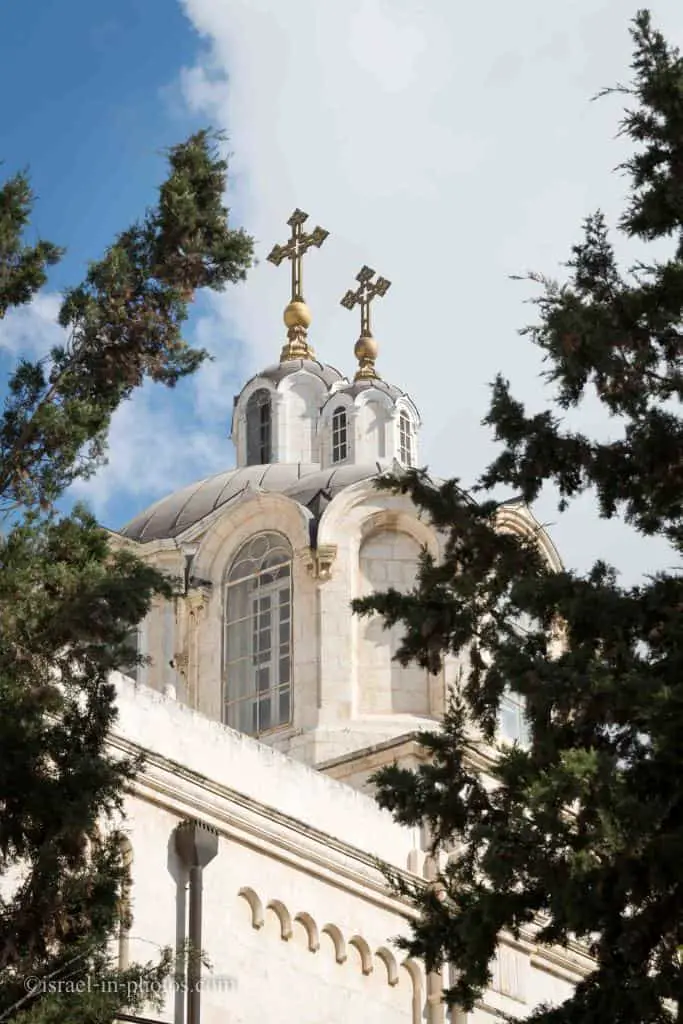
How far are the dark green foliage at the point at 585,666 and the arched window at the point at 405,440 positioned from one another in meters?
13.9

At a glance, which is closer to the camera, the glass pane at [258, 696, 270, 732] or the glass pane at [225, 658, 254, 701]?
the glass pane at [258, 696, 270, 732]

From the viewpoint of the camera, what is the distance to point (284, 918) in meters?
22.5

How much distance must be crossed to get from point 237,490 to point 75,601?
13.5 metres

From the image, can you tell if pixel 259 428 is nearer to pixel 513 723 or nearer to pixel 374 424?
pixel 374 424

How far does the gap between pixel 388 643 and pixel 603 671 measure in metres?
12.8

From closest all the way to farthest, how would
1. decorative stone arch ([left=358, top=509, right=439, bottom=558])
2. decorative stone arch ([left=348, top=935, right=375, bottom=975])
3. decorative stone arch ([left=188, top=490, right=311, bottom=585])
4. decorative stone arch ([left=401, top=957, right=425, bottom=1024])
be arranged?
1. decorative stone arch ([left=348, top=935, right=375, bottom=975])
2. decorative stone arch ([left=401, top=957, right=425, bottom=1024])
3. decorative stone arch ([left=358, top=509, right=439, bottom=558])
4. decorative stone arch ([left=188, top=490, right=311, bottom=585])

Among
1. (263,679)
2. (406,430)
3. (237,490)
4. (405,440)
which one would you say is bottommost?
(263,679)

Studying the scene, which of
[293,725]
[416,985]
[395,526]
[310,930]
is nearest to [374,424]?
[395,526]

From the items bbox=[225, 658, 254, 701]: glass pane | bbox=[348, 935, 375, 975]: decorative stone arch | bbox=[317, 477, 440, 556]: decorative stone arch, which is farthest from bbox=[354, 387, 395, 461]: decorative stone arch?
bbox=[348, 935, 375, 975]: decorative stone arch

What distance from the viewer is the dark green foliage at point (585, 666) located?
1516cm

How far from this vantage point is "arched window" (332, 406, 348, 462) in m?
31.5

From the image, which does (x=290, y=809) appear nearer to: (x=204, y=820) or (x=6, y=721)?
(x=204, y=820)

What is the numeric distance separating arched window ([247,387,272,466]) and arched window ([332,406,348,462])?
0.88 m

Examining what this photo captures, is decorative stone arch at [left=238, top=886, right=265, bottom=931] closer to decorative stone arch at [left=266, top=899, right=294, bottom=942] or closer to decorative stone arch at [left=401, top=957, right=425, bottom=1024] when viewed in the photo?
decorative stone arch at [left=266, top=899, right=294, bottom=942]
